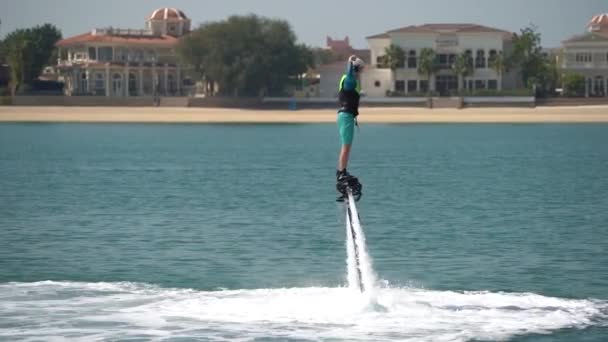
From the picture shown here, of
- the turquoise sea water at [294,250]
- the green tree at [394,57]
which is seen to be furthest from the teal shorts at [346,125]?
the green tree at [394,57]

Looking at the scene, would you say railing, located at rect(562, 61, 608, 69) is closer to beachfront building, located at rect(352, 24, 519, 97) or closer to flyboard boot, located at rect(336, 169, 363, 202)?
beachfront building, located at rect(352, 24, 519, 97)

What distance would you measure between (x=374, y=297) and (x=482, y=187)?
4743 cm

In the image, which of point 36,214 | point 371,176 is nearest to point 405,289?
point 36,214

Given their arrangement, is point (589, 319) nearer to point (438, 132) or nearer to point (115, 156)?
point (115, 156)

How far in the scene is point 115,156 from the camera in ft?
372

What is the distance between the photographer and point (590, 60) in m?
196

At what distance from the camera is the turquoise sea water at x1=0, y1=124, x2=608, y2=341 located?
1179 inches

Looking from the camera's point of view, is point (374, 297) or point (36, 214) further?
point (36, 214)

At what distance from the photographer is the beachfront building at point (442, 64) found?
19100 centimetres

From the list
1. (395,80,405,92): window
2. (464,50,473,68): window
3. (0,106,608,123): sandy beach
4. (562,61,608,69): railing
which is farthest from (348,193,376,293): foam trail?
(562,61,608,69): railing

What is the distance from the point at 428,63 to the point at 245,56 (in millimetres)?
26363

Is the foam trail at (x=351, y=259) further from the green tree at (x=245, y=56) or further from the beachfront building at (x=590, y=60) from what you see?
the beachfront building at (x=590, y=60)

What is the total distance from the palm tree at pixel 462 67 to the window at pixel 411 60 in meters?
5.83

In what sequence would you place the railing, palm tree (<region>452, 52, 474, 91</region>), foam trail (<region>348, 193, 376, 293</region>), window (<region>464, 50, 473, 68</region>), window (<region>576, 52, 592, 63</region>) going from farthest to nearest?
window (<region>576, 52, 592, 63</region>) → the railing → window (<region>464, 50, 473, 68</region>) → palm tree (<region>452, 52, 474, 91</region>) → foam trail (<region>348, 193, 376, 293</region>)
